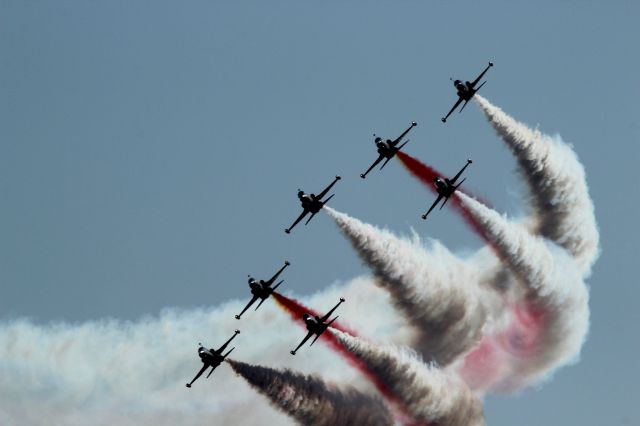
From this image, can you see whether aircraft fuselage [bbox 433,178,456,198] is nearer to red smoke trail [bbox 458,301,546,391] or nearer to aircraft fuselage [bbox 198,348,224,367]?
red smoke trail [bbox 458,301,546,391]

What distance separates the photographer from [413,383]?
12325 centimetres

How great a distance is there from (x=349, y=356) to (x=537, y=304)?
41.0 ft

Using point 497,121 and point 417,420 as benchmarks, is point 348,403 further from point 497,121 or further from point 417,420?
point 497,121

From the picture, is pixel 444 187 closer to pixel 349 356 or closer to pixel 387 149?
pixel 387 149

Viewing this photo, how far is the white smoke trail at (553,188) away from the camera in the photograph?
12962 centimetres

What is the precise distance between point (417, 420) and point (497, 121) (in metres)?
19.1

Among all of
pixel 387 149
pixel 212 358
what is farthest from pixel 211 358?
pixel 387 149

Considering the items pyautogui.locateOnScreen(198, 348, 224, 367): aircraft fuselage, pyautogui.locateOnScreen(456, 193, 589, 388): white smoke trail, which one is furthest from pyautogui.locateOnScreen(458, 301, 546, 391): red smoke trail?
pyautogui.locateOnScreen(198, 348, 224, 367): aircraft fuselage

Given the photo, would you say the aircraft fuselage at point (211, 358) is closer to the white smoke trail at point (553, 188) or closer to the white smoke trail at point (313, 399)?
the white smoke trail at point (313, 399)

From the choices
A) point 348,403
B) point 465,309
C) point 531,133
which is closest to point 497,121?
point 531,133

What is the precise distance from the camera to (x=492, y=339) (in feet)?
422

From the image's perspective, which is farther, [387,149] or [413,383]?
[387,149]

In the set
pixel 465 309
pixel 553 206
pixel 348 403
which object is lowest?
pixel 348 403

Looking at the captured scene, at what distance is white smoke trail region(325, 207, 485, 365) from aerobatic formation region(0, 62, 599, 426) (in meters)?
0.06
